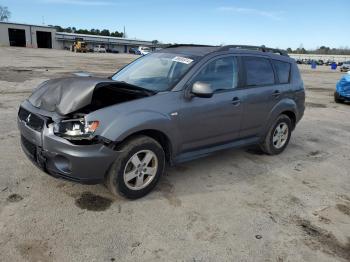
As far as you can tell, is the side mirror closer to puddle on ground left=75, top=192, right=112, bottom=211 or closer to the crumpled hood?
the crumpled hood

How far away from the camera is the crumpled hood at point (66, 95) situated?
3.67 metres

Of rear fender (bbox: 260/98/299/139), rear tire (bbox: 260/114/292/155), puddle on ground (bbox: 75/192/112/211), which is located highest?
rear fender (bbox: 260/98/299/139)

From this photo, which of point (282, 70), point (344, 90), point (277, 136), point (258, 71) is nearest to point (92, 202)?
point (258, 71)

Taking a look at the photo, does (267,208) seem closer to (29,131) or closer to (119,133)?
(119,133)

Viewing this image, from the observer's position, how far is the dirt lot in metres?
3.09

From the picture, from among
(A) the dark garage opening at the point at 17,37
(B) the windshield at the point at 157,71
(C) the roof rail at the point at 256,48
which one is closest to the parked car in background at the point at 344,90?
(C) the roof rail at the point at 256,48

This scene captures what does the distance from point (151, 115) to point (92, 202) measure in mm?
1183

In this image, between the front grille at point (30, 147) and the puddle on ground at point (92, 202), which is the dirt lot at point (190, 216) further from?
Result: the front grille at point (30, 147)

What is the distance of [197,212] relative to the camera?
380cm

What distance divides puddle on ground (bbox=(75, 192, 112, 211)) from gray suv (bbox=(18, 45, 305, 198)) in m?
0.21

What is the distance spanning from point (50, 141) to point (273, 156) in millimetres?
3908

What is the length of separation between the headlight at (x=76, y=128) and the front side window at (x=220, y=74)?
152 centimetres

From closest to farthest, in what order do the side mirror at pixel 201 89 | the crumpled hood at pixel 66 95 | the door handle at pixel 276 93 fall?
the crumpled hood at pixel 66 95 → the side mirror at pixel 201 89 → the door handle at pixel 276 93

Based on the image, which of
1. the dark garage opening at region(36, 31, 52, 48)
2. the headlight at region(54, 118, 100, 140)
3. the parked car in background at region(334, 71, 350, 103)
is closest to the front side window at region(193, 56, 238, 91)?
the headlight at region(54, 118, 100, 140)
